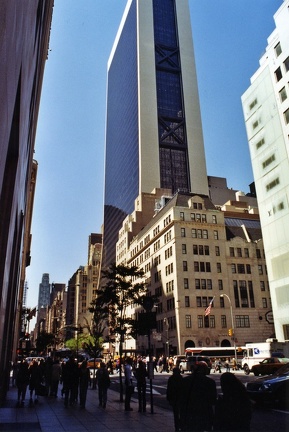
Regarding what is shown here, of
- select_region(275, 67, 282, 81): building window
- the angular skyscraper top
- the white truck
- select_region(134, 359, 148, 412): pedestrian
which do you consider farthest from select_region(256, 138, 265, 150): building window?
the angular skyscraper top

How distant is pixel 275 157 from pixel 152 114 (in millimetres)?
109862

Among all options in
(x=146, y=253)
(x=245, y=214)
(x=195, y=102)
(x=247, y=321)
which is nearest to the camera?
(x=247, y=321)

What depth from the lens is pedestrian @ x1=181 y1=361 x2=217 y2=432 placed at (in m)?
6.02

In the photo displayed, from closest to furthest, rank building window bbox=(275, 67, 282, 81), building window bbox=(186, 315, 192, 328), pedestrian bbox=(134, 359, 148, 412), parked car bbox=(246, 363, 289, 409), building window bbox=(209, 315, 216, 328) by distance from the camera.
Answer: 1. parked car bbox=(246, 363, 289, 409)
2. pedestrian bbox=(134, 359, 148, 412)
3. building window bbox=(275, 67, 282, 81)
4. building window bbox=(186, 315, 192, 328)
5. building window bbox=(209, 315, 216, 328)

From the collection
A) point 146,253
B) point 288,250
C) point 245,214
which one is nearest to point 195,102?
point 245,214

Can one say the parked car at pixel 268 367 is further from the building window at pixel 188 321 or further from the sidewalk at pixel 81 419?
the building window at pixel 188 321

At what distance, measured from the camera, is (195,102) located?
164m

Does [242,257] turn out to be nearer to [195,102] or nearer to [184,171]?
[184,171]

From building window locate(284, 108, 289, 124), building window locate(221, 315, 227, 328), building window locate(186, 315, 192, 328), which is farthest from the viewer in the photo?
building window locate(221, 315, 227, 328)

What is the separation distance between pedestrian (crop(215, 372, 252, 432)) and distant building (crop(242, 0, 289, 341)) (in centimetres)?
3948

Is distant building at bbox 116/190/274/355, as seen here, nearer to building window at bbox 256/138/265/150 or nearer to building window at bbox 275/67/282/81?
building window at bbox 256/138/265/150

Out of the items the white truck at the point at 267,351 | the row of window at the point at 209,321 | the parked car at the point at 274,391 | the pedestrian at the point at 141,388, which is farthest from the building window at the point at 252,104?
the pedestrian at the point at 141,388

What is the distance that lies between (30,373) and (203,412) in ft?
55.3

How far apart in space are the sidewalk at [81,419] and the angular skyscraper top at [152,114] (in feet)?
382
